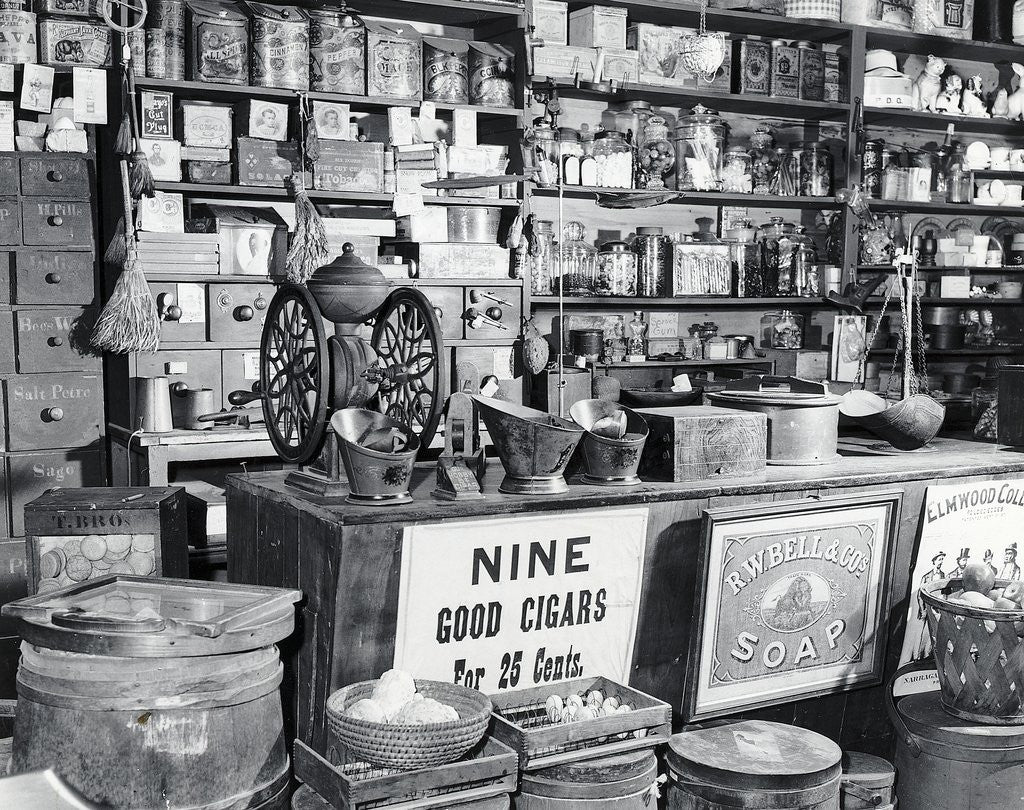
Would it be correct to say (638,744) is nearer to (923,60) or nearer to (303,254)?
(303,254)

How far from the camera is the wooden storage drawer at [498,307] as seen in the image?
5.07 m

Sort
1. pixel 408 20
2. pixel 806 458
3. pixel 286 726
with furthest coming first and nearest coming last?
1. pixel 408 20
2. pixel 806 458
3. pixel 286 726

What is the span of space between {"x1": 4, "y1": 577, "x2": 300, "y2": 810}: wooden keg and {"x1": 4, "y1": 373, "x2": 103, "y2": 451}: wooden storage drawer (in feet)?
8.34

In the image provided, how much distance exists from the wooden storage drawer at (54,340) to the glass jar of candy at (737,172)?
3121 mm

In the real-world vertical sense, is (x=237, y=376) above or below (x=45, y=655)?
above

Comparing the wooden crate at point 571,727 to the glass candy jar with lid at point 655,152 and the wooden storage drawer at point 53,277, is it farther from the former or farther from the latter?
the glass candy jar with lid at point 655,152

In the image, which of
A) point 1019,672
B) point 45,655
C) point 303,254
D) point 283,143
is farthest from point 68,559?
point 1019,672

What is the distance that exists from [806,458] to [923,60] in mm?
4120

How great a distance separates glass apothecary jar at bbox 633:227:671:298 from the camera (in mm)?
5586

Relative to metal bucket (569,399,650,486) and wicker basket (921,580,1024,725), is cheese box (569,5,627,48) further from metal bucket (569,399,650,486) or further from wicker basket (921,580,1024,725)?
wicker basket (921,580,1024,725)

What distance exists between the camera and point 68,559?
11.4ft

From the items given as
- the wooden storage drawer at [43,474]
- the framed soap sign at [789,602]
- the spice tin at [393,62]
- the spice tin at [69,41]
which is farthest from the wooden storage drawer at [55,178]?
the framed soap sign at [789,602]

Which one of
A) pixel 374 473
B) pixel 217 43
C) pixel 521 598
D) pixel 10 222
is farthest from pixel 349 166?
pixel 521 598

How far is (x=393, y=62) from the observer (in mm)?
4941
